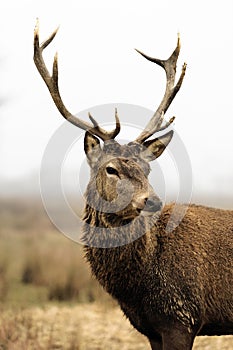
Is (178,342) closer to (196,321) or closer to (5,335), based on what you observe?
(196,321)

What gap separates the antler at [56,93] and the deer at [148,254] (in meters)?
0.01

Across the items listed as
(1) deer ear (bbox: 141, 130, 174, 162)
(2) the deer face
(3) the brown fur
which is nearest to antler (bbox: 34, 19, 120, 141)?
(2) the deer face

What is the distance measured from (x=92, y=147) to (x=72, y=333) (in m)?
3.46

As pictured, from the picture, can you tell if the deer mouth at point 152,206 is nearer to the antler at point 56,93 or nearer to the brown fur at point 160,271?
the brown fur at point 160,271

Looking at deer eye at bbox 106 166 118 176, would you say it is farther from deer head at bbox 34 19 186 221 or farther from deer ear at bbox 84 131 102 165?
deer ear at bbox 84 131 102 165

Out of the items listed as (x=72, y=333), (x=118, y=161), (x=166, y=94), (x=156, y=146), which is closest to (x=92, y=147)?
(x=118, y=161)

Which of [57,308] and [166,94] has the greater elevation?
[166,94]

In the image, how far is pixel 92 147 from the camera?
265 inches

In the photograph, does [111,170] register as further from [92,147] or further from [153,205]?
[153,205]

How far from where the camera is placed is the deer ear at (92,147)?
670cm

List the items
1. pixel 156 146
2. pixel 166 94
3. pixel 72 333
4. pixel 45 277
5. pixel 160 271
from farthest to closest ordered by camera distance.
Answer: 1. pixel 45 277
2. pixel 72 333
3. pixel 166 94
4. pixel 156 146
5. pixel 160 271

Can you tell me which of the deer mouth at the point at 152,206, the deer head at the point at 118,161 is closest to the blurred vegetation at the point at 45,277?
the deer head at the point at 118,161

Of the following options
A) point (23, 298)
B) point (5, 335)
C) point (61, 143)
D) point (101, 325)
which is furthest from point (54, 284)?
point (61, 143)

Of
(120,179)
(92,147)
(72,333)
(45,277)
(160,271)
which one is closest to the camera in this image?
(120,179)
